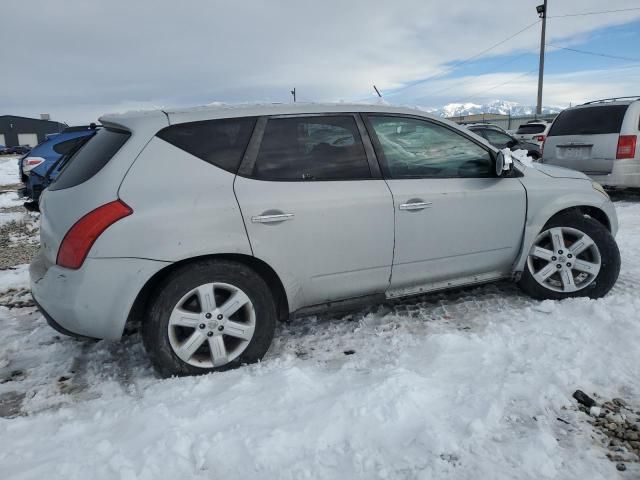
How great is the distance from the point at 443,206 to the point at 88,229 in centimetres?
228

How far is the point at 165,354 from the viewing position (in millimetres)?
2805

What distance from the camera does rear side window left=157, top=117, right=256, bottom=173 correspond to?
9.49 feet

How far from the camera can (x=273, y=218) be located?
2928 millimetres

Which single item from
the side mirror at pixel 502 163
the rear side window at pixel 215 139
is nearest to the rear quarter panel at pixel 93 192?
the rear side window at pixel 215 139

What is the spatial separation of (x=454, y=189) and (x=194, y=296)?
6.36ft

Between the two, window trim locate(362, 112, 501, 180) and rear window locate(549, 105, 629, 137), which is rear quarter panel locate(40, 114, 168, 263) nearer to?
window trim locate(362, 112, 501, 180)

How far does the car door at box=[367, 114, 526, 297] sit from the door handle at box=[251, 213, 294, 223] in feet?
2.53

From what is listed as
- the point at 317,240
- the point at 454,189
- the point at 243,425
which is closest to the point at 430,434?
the point at 243,425

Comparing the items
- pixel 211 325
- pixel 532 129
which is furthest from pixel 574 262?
pixel 532 129

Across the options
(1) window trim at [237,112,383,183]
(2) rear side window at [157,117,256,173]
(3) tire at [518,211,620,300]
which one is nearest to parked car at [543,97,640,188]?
(3) tire at [518,211,620,300]

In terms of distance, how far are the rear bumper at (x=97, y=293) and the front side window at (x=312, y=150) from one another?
93 cm

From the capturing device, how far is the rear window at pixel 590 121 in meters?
7.65

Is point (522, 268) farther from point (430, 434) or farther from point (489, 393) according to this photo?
point (430, 434)

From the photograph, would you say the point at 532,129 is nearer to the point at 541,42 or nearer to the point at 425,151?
the point at 541,42
